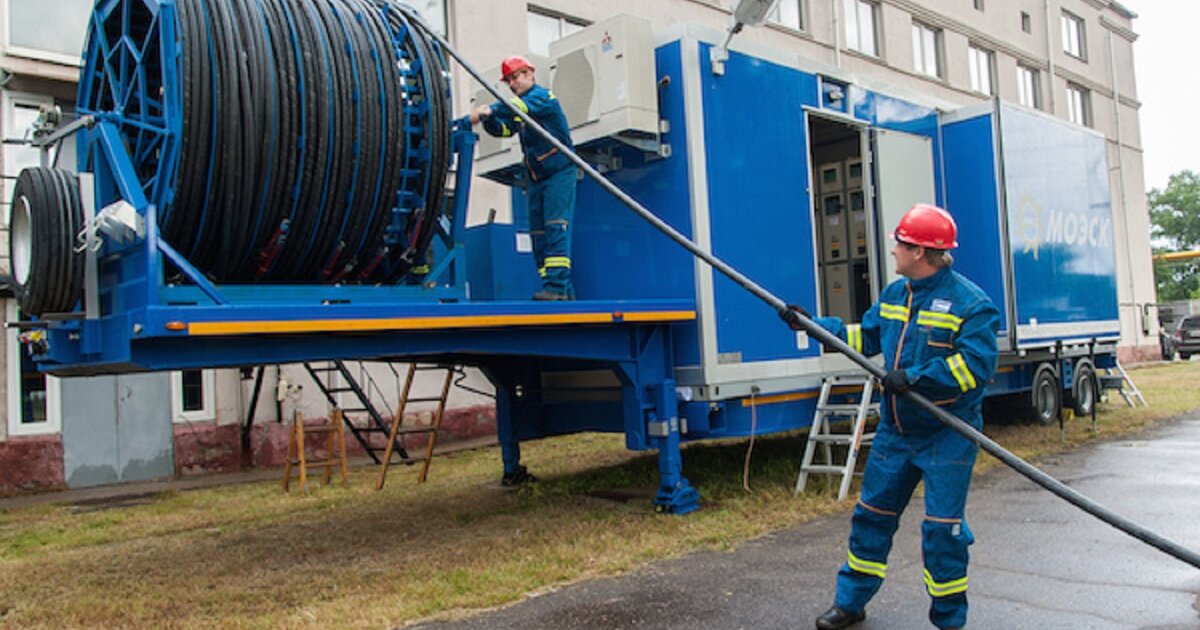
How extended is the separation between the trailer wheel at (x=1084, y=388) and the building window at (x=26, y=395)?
1168 centimetres

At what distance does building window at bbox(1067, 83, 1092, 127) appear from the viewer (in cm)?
2902

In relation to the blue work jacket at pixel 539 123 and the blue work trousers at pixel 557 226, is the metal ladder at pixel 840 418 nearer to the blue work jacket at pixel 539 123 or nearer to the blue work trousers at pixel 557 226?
the blue work trousers at pixel 557 226

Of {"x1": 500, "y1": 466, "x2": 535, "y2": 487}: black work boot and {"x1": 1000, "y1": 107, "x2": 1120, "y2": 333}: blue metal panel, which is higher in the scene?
{"x1": 1000, "y1": 107, "x2": 1120, "y2": 333}: blue metal panel

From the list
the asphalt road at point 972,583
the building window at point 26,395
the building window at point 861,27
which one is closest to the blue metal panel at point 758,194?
the asphalt road at point 972,583

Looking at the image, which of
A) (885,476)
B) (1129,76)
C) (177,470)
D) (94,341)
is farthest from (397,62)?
(1129,76)

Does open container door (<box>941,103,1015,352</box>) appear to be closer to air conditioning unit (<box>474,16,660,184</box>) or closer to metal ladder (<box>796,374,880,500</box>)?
metal ladder (<box>796,374,880,500</box>)

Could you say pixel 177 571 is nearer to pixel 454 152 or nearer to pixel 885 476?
pixel 454 152

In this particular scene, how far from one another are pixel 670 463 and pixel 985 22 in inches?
903

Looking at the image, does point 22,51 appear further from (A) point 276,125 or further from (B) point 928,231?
(B) point 928,231

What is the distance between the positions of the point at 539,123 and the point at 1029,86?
24888 millimetres

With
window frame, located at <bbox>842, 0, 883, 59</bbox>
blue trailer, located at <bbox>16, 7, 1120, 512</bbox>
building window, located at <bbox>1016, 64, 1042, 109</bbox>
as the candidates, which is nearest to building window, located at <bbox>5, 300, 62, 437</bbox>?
blue trailer, located at <bbox>16, 7, 1120, 512</bbox>

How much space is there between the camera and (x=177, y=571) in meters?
5.92

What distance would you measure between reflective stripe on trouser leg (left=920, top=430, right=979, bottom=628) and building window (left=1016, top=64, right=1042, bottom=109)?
1018 inches

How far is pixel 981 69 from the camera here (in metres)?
25.9
